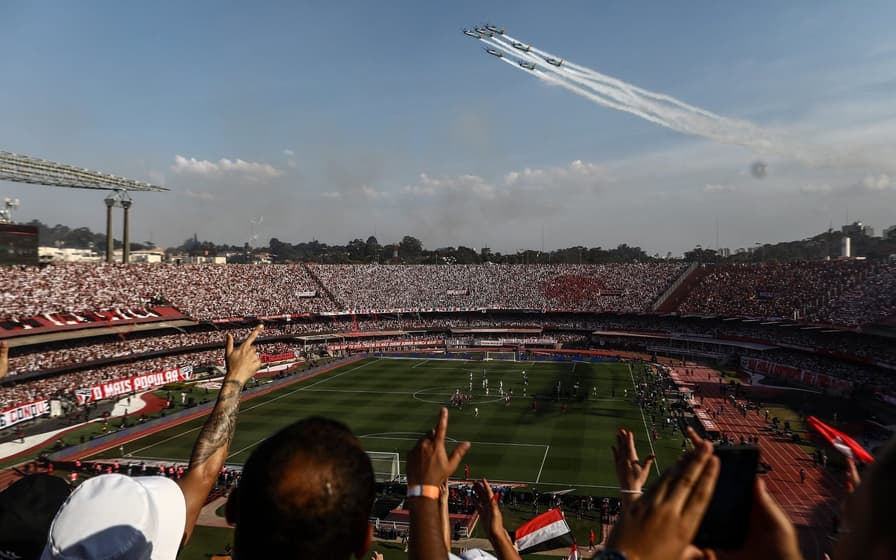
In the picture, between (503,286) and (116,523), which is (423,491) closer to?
(116,523)

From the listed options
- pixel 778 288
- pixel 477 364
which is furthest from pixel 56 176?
pixel 778 288

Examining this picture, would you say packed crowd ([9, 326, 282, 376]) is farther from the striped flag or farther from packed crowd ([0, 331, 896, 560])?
packed crowd ([0, 331, 896, 560])

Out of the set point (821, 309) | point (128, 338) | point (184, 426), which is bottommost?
point (184, 426)

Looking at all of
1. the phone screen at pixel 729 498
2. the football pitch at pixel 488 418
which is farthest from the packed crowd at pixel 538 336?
the phone screen at pixel 729 498

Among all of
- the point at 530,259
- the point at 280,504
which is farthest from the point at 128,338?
the point at 530,259

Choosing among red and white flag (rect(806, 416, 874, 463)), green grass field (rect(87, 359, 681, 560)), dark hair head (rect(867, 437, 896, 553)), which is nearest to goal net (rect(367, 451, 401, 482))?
green grass field (rect(87, 359, 681, 560))

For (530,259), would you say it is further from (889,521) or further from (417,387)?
(889,521)

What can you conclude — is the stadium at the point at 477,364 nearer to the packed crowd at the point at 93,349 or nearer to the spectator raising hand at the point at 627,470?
the packed crowd at the point at 93,349
